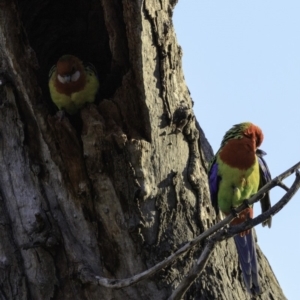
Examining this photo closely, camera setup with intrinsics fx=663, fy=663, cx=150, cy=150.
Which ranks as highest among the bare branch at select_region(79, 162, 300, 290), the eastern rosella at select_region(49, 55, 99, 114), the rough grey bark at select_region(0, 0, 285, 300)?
the eastern rosella at select_region(49, 55, 99, 114)

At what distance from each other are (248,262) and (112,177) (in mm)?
869

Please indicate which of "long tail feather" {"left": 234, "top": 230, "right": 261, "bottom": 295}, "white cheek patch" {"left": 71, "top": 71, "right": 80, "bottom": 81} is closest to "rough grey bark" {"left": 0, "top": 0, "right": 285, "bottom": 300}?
"long tail feather" {"left": 234, "top": 230, "right": 261, "bottom": 295}

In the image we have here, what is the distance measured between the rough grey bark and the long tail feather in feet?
0.18

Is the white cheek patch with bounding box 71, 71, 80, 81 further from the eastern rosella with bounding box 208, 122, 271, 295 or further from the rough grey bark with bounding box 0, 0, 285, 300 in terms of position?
the eastern rosella with bounding box 208, 122, 271, 295

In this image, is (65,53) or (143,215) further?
(65,53)

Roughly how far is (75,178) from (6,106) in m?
0.56

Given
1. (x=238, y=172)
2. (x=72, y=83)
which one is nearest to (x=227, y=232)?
(x=238, y=172)

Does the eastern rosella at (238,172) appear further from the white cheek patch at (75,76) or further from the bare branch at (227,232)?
the bare branch at (227,232)

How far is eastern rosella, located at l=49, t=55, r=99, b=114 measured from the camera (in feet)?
11.9

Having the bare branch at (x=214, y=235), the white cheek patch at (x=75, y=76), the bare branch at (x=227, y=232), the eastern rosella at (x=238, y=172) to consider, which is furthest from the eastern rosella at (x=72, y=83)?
the bare branch at (x=227, y=232)

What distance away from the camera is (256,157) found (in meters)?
4.20

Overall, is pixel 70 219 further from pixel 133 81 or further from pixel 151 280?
pixel 133 81

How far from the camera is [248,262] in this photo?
11.2 feet

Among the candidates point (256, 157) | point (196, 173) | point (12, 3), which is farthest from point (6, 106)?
point (256, 157)
